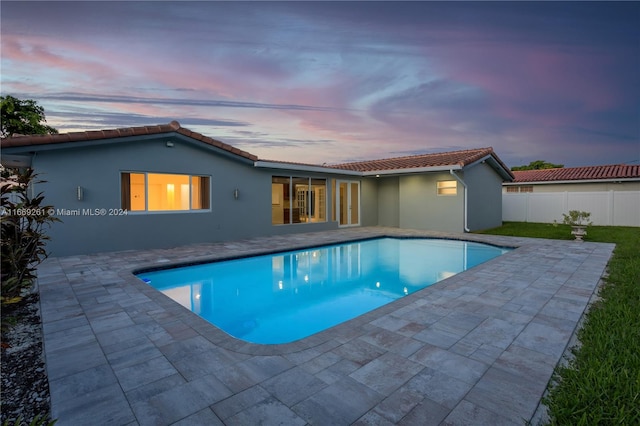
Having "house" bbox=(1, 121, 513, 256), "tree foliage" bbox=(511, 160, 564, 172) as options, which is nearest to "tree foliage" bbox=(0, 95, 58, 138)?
"house" bbox=(1, 121, 513, 256)

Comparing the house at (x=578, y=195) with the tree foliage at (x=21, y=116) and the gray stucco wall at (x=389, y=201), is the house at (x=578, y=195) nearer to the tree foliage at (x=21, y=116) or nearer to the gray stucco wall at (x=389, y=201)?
the gray stucco wall at (x=389, y=201)

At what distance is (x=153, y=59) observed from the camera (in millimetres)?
10742

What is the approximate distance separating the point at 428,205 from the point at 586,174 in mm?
10705

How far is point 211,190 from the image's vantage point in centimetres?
1128

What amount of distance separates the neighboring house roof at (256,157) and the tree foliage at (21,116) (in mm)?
13501

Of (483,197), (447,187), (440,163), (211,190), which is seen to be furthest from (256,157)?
(483,197)

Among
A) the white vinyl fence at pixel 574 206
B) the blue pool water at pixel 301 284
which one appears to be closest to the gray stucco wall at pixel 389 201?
the blue pool water at pixel 301 284

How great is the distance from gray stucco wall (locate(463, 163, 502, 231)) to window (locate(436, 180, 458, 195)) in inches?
20.6

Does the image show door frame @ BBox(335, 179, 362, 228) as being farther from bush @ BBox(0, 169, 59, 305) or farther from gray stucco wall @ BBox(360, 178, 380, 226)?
bush @ BBox(0, 169, 59, 305)

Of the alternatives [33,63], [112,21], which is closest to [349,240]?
[112,21]

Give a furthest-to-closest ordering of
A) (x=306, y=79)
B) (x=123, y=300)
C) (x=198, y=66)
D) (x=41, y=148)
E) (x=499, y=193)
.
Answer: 1. (x=499, y=193)
2. (x=306, y=79)
3. (x=198, y=66)
4. (x=41, y=148)
5. (x=123, y=300)

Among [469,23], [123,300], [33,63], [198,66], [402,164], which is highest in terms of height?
[469,23]

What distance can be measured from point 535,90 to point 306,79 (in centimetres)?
1073

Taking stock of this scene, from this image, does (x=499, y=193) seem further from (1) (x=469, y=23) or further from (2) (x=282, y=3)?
(2) (x=282, y=3)
